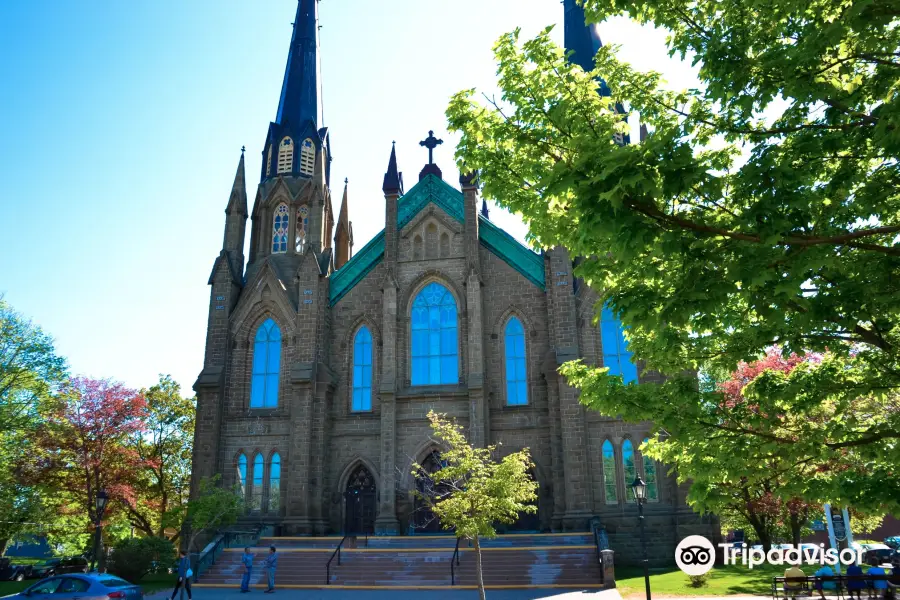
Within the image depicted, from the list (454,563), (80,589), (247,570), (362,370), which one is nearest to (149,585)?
(247,570)

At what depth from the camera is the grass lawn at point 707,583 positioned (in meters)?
18.2

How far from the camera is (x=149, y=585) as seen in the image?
23.9m

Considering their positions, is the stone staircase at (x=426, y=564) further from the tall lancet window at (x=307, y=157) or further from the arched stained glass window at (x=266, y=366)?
the tall lancet window at (x=307, y=157)

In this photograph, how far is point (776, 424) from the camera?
812cm

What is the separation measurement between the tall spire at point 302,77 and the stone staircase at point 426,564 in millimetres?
20992

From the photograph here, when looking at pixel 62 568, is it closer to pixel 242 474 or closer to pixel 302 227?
pixel 242 474

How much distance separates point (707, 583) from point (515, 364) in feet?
35.8

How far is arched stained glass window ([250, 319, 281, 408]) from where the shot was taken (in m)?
30.0

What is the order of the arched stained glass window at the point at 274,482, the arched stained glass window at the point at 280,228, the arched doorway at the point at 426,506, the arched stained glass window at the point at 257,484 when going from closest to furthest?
the arched doorway at the point at 426,506 → the arched stained glass window at the point at 274,482 → the arched stained glass window at the point at 257,484 → the arched stained glass window at the point at 280,228

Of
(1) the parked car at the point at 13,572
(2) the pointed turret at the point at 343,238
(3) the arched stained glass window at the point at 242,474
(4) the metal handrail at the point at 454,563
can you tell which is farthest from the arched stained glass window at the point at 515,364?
(1) the parked car at the point at 13,572

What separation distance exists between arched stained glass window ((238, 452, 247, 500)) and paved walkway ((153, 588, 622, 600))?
7.64 m

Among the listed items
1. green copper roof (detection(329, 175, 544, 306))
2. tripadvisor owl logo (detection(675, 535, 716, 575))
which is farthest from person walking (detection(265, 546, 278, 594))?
green copper roof (detection(329, 175, 544, 306))

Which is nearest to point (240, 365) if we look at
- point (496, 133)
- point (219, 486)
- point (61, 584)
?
point (219, 486)

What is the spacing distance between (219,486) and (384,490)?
696 centimetres
